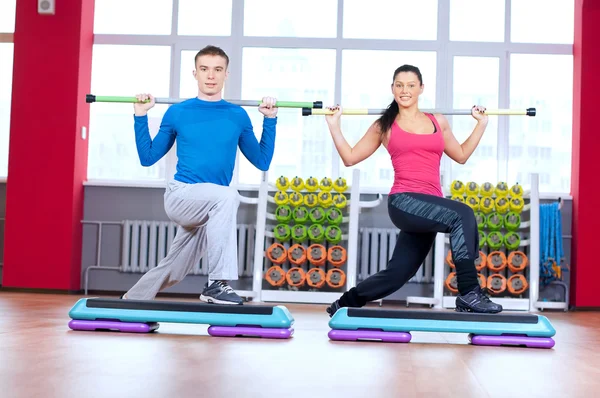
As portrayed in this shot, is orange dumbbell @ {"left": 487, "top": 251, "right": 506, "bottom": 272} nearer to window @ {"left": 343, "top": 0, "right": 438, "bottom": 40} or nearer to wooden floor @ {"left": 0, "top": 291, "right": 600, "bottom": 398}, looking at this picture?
window @ {"left": 343, "top": 0, "right": 438, "bottom": 40}

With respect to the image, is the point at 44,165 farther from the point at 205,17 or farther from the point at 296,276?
the point at 296,276

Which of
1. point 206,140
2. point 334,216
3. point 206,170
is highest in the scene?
point 206,140

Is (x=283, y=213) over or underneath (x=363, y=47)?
underneath

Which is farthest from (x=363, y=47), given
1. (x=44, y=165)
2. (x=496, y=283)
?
(x=44, y=165)

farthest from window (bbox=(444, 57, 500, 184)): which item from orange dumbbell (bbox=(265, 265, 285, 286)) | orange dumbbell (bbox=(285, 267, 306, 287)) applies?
orange dumbbell (bbox=(265, 265, 285, 286))

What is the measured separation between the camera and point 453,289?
7383 millimetres

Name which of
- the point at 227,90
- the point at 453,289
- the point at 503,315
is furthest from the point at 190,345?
the point at 227,90

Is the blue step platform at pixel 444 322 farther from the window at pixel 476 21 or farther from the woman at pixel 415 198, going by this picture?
the window at pixel 476 21

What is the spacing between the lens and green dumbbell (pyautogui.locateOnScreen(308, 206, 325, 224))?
24.5 feet

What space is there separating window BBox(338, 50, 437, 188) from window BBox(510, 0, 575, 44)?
2.94 ft

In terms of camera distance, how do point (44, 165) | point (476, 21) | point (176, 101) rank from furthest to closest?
point (476, 21) < point (44, 165) < point (176, 101)

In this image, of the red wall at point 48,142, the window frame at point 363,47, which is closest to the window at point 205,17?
the window frame at point 363,47

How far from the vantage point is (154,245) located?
8039 mm

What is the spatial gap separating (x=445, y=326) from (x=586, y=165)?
460cm
